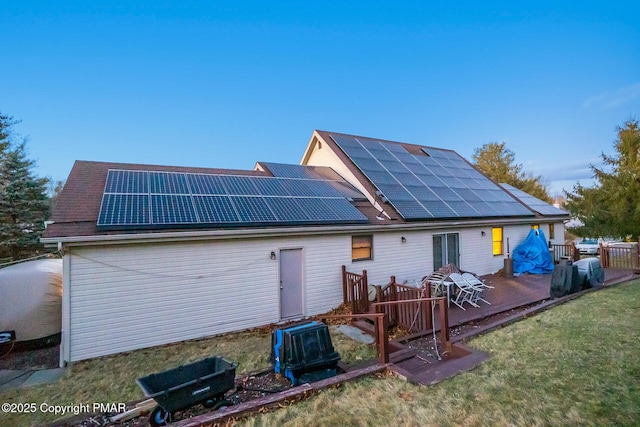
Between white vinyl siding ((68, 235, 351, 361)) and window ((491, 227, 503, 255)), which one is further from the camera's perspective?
window ((491, 227, 503, 255))

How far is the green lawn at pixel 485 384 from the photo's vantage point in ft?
10.6

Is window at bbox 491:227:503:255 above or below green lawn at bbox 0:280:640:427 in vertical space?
above

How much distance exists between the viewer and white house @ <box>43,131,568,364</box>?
5.80m

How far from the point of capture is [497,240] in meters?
12.0

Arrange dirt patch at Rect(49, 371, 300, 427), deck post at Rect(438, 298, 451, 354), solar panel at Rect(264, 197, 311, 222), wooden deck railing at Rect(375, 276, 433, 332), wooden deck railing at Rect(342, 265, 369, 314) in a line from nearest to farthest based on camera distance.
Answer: dirt patch at Rect(49, 371, 300, 427) → deck post at Rect(438, 298, 451, 354) → wooden deck railing at Rect(375, 276, 433, 332) → wooden deck railing at Rect(342, 265, 369, 314) → solar panel at Rect(264, 197, 311, 222)

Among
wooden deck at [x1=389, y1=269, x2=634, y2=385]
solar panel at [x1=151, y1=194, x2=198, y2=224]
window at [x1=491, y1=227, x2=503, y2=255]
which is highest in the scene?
solar panel at [x1=151, y1=194, x2=198, y2=224]

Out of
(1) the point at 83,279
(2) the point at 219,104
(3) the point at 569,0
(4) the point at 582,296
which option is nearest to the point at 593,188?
(3) the point at 569,0

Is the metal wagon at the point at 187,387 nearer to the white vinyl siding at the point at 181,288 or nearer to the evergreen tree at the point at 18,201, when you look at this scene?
the white vinyl siding at the point at 181,288

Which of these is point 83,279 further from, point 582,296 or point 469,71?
point 469,71

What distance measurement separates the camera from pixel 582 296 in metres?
8.18

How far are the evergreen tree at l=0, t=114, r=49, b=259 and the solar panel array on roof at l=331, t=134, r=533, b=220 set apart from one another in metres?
17.0

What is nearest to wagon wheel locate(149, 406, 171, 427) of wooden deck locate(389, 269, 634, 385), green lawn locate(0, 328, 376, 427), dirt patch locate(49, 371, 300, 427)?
dirt patch locate(49, 371, 300, 427)

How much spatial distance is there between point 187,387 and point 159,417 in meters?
0.66

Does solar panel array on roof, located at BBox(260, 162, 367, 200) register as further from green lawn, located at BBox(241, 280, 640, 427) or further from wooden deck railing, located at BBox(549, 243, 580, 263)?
wooden deck railing, located at BBox(549, 243, 580, 263)
